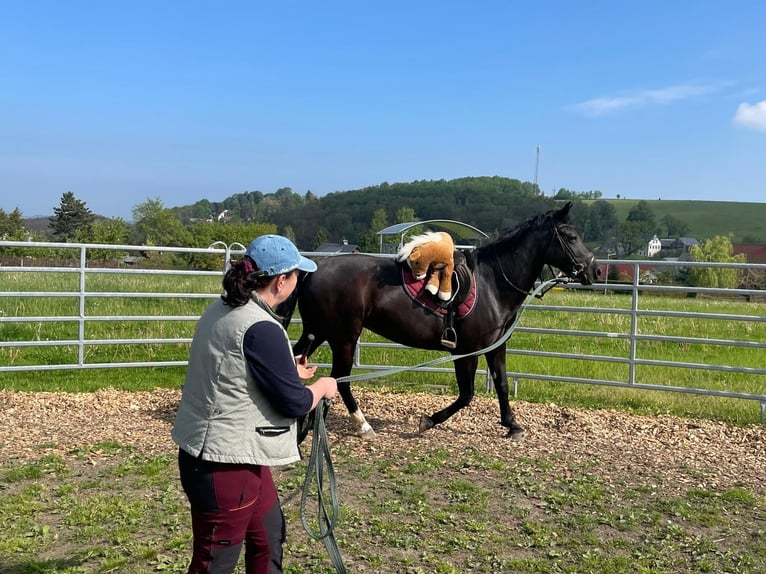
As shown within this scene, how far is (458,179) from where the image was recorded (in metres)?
81.2

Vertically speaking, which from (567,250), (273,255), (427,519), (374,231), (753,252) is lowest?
(427,519)

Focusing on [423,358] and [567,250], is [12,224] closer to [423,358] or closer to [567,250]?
[423,358]

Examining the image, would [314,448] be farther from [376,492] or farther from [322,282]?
[322,282]

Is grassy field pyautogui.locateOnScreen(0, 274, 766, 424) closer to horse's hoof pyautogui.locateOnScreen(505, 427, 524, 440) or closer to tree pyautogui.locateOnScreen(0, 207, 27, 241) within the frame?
horse's hoof pyautogui.locateOnScreen(505, 427, 524, 440)

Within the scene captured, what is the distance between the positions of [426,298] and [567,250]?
4.42ft

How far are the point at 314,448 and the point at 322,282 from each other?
2.88 m

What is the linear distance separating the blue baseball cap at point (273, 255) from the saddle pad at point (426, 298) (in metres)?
3.21

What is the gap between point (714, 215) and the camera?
120500 mm

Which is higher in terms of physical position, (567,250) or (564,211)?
(564,211)

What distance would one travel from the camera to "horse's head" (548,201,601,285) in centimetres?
562

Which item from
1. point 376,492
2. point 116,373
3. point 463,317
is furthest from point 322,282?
point 116,373

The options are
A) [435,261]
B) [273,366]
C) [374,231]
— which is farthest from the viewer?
[374,231]

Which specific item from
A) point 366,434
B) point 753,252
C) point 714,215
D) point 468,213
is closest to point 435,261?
point 366,434

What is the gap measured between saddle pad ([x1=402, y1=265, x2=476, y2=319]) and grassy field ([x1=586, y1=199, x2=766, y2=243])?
104298mm
